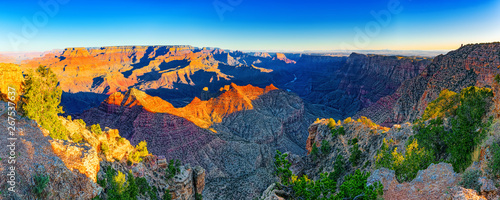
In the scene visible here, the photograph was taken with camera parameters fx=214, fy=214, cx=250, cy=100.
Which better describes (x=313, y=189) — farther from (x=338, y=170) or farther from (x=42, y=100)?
(x=42, y=100)

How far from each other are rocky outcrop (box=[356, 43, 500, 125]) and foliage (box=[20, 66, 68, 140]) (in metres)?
79.8

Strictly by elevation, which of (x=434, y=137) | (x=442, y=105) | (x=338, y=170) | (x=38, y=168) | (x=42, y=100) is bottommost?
(x=338, y=170)

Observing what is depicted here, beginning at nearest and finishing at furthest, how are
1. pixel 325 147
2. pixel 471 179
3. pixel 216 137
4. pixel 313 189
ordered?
pixel 471 179
pixel 313 189
pixel 325 147
pixel 216 137

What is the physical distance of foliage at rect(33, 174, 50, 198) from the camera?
1714 centimetres

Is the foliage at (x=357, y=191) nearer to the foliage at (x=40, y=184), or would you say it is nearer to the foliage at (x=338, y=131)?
the foliage at (x=40, y=184)

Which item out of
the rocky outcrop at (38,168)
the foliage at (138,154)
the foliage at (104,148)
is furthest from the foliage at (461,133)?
the foliage at (104,148)

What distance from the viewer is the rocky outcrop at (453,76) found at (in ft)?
194

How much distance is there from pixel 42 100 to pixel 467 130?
161 feet

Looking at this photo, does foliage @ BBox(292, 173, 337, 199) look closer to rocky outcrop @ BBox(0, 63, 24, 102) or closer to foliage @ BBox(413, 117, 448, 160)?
foliage @ BBox(413, 117, 448, 160)

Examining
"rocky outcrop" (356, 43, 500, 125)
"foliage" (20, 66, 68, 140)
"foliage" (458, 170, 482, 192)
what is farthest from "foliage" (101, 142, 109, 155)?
"rocky outcrop" (356, 43, 500, 125)

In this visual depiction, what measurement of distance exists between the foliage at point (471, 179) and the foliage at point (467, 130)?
11.1ft

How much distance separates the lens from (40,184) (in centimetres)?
1723

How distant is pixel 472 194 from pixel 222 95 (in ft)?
405

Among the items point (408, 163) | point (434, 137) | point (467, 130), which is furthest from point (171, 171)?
point (467, 130)
